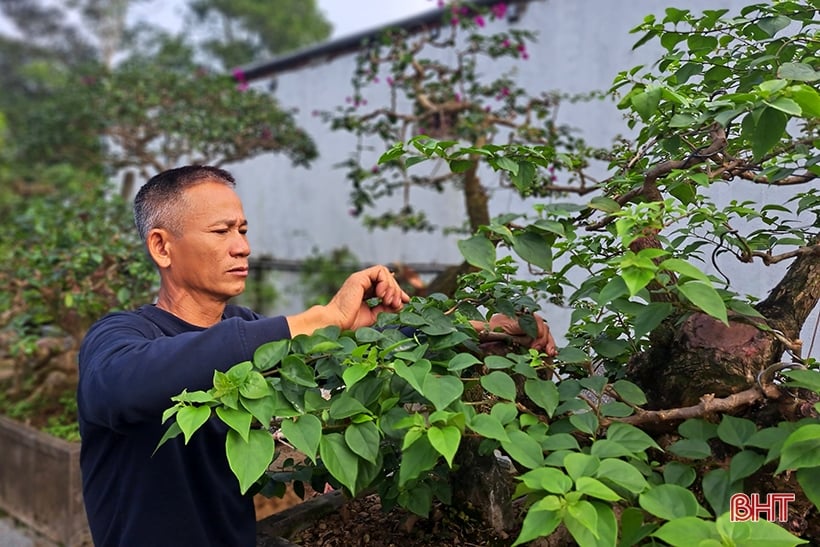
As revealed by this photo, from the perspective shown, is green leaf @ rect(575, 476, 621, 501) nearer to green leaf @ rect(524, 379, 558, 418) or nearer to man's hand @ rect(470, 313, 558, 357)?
green leaf @ rect(524, 379, 558, 418)

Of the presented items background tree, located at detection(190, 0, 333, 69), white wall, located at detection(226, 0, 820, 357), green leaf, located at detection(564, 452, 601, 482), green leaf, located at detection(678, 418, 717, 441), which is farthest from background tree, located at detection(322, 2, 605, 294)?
background tree, located at detection(190, 0, 333, 69)

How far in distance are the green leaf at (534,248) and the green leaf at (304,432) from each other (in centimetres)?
48

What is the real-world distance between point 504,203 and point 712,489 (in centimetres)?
358

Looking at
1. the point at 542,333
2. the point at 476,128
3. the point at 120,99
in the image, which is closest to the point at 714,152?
the point at 542,333

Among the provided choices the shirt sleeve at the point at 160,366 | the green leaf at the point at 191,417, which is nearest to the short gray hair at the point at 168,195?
the shirt sleeve at the point at 160,366

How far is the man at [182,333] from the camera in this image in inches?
58.7

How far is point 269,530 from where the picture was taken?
188cm

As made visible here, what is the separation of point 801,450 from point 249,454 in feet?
2.56

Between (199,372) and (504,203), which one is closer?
(199,372)

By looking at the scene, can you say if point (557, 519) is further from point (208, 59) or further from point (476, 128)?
point (208, 59)

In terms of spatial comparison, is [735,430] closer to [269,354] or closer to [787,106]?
[787,106]

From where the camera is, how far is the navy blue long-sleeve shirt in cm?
128

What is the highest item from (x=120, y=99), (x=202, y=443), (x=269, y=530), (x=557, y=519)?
(x=120, y=99)

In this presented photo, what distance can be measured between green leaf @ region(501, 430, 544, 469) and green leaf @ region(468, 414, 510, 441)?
0.02 m
